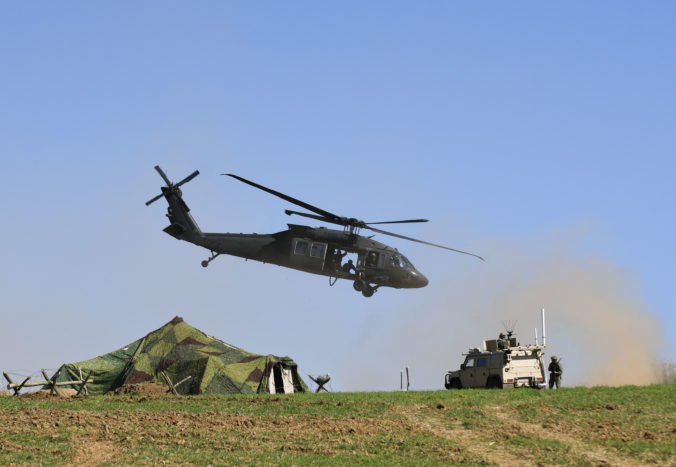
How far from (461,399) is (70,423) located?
45.0 feet

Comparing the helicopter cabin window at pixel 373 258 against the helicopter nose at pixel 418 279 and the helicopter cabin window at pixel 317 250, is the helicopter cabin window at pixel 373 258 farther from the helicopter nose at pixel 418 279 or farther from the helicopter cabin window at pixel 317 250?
the helicopter cabin window at pixel 317 250

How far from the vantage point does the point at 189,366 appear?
4562 cm

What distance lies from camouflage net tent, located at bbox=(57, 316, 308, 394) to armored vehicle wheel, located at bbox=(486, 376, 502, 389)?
11284 mm

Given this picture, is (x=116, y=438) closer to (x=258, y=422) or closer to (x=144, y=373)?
(x=258, y=422)

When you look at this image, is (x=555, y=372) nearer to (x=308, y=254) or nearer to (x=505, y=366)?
(x=505, y=366)

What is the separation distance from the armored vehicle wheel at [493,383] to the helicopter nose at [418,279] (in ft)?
22.8

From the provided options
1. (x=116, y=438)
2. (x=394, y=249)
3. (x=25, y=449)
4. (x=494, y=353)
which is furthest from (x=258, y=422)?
(x=394, y=249)

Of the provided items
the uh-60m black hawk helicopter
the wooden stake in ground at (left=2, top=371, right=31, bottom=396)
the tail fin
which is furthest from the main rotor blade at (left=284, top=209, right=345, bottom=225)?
the wooden stake in ground at (left=2, top=371, right=31, bottom=396)

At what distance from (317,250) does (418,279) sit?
15.9ft

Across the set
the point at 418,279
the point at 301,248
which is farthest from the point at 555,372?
A: the point at 301,248

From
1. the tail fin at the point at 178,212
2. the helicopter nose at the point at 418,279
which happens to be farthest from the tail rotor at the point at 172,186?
the helicopter nose at the point at 418,279

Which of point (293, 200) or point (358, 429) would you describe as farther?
point (293, 200)

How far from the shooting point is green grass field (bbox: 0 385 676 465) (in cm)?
2727

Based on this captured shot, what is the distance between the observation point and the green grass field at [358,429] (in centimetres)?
2727
